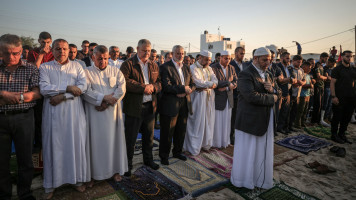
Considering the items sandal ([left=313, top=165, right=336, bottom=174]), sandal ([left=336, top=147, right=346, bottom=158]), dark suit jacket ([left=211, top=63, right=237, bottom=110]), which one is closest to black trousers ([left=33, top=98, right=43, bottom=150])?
dark suit jacket ([left=211, top=63, right=237, bottom=110])

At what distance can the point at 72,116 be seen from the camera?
314 centimetres

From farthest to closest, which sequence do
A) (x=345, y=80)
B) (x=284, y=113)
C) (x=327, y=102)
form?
1. (x=327, y=102)
2. (x=284, y=113)
3. (x=345, y=80)

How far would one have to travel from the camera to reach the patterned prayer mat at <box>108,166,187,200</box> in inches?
129

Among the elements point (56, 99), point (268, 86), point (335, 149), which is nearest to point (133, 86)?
point (56, 99)

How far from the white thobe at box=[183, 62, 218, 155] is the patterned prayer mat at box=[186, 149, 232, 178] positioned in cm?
18

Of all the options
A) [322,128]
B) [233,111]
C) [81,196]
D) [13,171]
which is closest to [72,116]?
[81,196]

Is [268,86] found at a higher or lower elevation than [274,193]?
higher

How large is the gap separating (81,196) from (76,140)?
861mm

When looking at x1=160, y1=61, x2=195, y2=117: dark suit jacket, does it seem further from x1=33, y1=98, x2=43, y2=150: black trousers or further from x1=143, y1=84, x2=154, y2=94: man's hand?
x1=33, y1=98, x2=43, y2=150: black trousers

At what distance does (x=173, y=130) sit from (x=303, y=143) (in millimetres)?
4098

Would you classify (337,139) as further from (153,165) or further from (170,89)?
(153,165)

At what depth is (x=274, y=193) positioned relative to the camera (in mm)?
3500

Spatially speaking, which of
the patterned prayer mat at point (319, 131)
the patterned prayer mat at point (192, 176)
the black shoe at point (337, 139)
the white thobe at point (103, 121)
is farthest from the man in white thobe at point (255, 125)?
the patterned prayer mat at point (319, 131)

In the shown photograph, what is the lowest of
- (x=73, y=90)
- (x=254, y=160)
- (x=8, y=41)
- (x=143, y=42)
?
(x=254, y=160)
